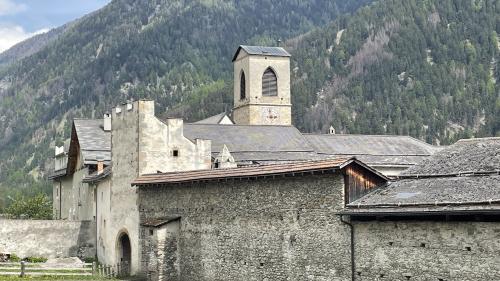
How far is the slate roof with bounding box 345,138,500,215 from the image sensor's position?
978 inches

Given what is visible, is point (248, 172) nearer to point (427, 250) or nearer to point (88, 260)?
point (427, 250)

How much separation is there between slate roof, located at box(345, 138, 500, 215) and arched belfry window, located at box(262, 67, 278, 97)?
5146 cm

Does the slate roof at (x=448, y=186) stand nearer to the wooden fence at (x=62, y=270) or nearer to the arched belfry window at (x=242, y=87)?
the wooden fence at (x=62, y=270)

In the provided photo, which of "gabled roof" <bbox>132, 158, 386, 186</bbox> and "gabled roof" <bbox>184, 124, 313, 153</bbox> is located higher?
"gabled roof" <bbox>184, 124, 313, 153</bbox>

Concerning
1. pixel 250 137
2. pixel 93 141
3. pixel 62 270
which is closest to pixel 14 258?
pixel 62 270

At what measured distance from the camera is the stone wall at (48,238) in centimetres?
4894

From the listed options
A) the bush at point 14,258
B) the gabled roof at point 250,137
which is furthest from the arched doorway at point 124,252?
the gabled roof at point 250,137

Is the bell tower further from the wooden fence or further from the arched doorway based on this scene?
the wooden fence

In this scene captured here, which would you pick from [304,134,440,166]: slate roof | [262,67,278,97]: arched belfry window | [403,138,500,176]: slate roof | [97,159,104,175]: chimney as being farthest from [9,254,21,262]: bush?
[262,67,278,97]: arched belfry window

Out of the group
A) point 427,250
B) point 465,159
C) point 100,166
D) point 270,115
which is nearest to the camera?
point 427,250

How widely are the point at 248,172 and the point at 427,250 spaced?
10.1 meters

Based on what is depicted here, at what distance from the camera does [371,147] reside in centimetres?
Answer: 6016

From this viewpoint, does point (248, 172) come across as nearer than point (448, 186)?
No

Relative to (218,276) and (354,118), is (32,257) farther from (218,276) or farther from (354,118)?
(354,118)
